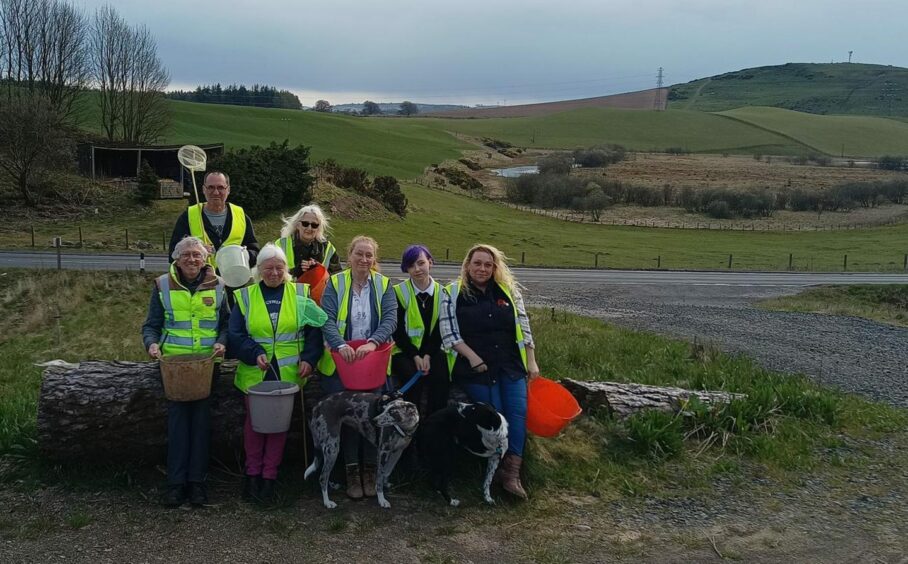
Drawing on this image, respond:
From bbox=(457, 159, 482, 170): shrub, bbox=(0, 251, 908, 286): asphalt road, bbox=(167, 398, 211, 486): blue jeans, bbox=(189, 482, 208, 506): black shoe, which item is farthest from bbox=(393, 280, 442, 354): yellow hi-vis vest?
bbox=(457, 159, 482, 170): shrub

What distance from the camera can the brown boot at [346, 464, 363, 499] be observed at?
511 centimetres

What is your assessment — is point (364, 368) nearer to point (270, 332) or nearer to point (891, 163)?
point (270, 332)

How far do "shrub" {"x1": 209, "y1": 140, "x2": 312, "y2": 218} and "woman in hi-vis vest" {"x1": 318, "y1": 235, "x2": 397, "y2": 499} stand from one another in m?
25.2

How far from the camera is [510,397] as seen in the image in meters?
5.50

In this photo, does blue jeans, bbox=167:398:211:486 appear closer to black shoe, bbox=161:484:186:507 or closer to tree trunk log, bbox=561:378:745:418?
black shoe, bbox=161:484:186:507

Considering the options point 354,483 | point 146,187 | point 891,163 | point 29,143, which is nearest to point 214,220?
point 354,483

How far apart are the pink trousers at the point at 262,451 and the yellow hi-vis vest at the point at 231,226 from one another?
1749mm

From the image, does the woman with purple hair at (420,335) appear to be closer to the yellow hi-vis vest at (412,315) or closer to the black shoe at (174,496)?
the yellow hi-vis vest at (412,315)

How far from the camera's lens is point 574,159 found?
8881cm

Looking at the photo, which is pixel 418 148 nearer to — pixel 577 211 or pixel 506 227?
pixel 577 211

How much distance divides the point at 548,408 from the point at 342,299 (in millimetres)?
1939

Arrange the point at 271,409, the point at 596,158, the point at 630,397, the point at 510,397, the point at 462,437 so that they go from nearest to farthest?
the point at 271,409, the point at 462,437, the point at 510,397, the point at 630,397, the point at 596,158

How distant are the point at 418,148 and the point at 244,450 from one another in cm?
7853

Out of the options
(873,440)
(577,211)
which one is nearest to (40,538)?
(873,440)
